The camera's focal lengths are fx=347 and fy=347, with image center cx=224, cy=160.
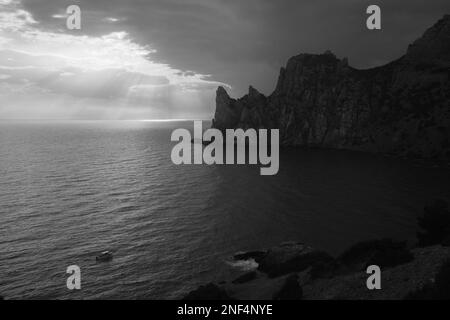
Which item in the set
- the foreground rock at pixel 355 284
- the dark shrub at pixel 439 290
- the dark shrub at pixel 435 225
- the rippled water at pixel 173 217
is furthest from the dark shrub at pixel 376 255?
the rippled water at pixel 173 217

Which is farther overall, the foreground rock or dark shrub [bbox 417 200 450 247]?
dark shrub [bbox 417 200 450 247]

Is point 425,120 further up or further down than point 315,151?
further up

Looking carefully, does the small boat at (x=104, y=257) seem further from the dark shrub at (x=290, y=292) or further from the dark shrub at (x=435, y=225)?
the dark shrub at (x=435, y=225)

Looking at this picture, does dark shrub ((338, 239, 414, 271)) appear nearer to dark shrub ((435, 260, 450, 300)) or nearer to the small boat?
dark shrub ((435, 260, 450, 300))

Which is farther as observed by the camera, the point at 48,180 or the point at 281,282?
the point at 48,180

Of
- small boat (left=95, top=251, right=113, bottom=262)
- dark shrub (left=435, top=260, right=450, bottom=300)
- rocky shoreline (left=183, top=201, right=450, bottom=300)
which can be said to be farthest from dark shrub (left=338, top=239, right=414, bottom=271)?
small boat (left=95, top=251, right=113, bottom=262)

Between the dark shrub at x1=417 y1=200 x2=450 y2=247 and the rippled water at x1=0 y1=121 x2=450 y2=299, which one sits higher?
the dark shrub at x1=417 y1=200 x2=450 y2=247

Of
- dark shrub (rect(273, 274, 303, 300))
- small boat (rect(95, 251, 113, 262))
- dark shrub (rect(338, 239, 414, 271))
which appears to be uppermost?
dark shrub (rect(338, 239, 414, 271))

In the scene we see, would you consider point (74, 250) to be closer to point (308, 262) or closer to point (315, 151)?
point (308, 262)

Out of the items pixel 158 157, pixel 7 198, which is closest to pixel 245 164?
pixel 158 157
